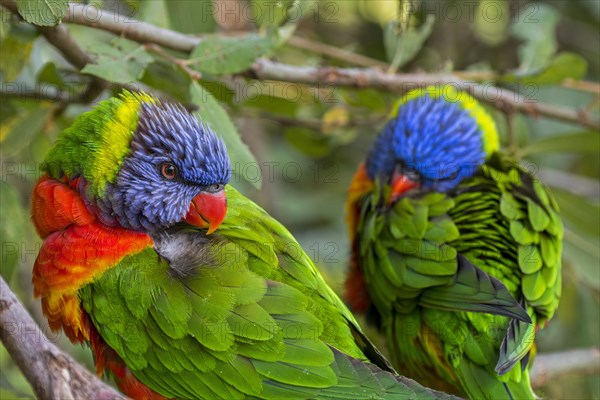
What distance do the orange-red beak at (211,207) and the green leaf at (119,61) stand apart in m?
0.42

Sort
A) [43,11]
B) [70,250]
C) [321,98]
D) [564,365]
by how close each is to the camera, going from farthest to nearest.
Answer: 1. [321,98]
2. [564,365]
3. [70,250]
4. [43,11]

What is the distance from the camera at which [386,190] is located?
10.1 ft

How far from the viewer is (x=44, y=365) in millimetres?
1541

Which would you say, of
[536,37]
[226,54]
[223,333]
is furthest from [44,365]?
[536,37]

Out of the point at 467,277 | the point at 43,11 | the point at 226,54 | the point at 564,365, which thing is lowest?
the point at 564,365

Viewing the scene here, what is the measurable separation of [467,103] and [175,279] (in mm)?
1824

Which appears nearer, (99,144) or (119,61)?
(99,144)

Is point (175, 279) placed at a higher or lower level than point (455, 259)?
higher

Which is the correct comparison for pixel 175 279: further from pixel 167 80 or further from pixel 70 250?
pixel 167 80

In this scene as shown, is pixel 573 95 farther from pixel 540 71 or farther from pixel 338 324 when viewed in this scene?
pixel 338 324

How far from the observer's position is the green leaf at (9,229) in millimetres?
2336

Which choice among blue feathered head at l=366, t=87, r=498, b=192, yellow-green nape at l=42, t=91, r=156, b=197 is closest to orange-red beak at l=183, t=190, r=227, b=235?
yellow-green nape at l=42, t=91, r=156, b=197

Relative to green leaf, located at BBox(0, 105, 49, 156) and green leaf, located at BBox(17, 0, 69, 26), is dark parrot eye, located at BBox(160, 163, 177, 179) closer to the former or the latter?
green leaf, located at BBox(17, 0, 69, 26)

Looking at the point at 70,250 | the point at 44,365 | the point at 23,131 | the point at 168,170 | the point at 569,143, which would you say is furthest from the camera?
the point at 569,143
